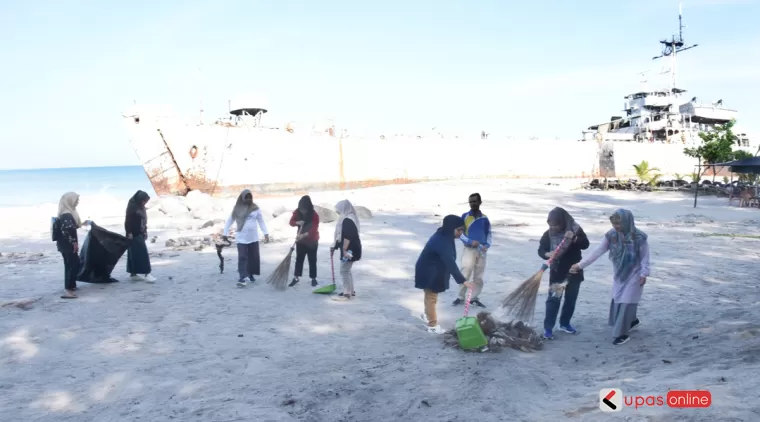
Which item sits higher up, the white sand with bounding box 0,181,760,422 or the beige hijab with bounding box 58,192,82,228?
the beige hijab with bounding box 58,192,82,228

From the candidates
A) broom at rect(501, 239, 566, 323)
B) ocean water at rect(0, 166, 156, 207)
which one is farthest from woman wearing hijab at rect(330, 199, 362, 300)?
ocean water at rect(0, 166, 156, 207)

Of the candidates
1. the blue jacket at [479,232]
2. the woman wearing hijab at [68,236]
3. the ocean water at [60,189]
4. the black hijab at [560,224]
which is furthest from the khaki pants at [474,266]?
the ocean water at [60,189]

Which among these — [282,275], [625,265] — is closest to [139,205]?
[282,275]

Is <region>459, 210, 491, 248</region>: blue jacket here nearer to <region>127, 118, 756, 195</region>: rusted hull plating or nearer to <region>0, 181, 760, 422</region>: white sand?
<region>0, 181, 760, 422</region>: white sand

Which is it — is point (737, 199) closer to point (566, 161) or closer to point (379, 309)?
point (566, 161)

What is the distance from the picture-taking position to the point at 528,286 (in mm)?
4785

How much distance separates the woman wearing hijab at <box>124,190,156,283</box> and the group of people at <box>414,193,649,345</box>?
444 cm

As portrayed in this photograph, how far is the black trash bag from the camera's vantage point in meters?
6.81

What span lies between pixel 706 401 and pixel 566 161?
127 ft

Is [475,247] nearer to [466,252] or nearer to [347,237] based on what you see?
[466,252]

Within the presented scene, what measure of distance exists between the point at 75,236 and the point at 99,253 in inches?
26.3

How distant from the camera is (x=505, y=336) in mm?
4523

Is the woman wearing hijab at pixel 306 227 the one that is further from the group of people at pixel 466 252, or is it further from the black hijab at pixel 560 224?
the black hijab at pixel 560 224

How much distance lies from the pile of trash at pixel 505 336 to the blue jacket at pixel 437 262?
50 cm
